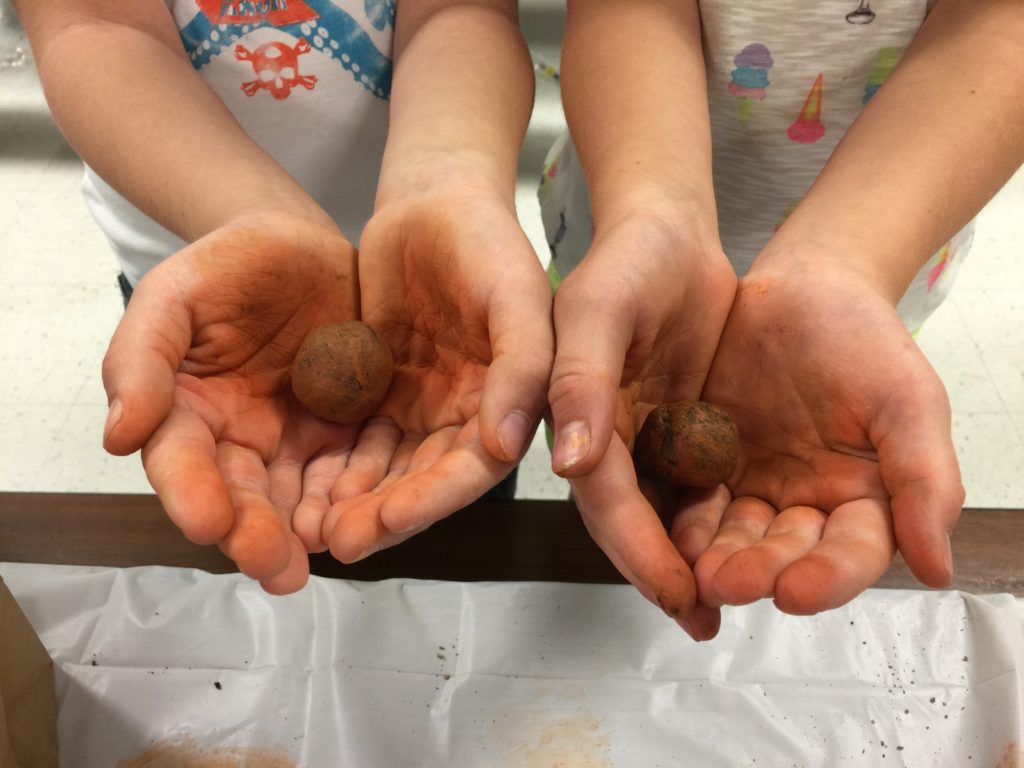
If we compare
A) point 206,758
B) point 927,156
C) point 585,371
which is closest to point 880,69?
point 927,156

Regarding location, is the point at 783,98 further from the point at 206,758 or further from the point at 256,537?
the point at 206,758

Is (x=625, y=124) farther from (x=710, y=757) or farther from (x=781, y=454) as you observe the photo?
(x=710, y=757)

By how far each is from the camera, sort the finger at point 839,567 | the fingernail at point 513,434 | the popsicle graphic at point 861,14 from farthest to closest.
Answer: the popsicle graphic at point 861,14, the fingernail at point 513,434, the finger at point 839,567

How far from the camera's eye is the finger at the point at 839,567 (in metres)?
0.61

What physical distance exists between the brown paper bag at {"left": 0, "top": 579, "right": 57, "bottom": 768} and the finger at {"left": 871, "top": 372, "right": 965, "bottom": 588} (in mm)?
844

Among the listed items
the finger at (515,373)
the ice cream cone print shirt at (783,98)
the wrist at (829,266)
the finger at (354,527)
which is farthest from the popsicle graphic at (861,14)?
the finger at (354,527)

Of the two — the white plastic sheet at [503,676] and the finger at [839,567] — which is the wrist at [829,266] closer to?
the finger at [839,567]

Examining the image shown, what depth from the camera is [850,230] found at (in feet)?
2.79

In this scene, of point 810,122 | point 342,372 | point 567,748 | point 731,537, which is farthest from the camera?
point 810,122

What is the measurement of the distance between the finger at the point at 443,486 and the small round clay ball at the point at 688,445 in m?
0.16

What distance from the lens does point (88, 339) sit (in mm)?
1943

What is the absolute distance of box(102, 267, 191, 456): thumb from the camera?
67 cm

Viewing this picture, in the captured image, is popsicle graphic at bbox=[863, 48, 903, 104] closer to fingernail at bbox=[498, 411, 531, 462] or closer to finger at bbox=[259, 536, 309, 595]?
fingernail at bbox=[498, 411, 531, 462]

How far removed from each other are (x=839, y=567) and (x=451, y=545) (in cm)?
Result: 59
